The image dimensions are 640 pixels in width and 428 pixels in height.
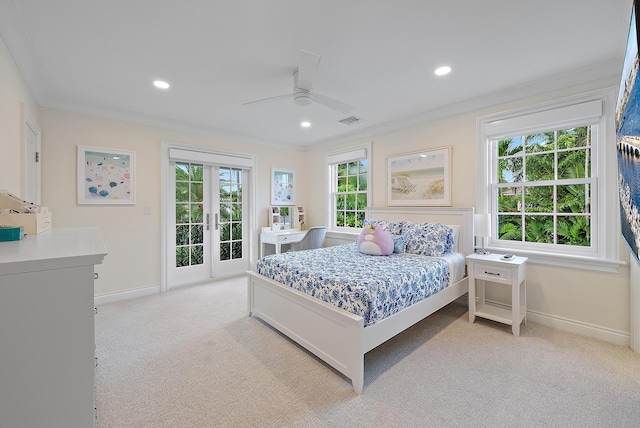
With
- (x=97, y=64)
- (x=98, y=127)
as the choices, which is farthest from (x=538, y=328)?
(x=98, y=127)

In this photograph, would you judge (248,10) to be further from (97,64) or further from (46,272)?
(46,272)

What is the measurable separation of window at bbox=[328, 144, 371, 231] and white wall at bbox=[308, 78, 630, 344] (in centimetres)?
85

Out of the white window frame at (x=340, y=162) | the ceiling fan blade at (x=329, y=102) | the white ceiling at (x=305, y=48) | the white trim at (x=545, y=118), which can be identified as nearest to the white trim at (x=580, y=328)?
the white trim at (x=545, y=118)

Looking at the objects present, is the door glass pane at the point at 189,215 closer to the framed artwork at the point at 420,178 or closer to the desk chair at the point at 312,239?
the desk chair at the point at 312,239

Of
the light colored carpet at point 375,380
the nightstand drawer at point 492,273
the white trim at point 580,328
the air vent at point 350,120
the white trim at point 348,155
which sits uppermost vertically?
the air vent at point 350,120

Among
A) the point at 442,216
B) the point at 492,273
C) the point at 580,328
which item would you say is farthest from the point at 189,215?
the point at 580,328

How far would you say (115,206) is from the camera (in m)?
3.65

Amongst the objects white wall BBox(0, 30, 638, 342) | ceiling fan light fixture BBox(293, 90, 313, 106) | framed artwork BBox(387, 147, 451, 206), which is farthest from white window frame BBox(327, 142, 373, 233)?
ceiling fan light fixture BBox(293, 90, 313, 106)

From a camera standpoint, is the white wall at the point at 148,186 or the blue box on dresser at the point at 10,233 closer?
the blue box on dresser at the point at 10,233

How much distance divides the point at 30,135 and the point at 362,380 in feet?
12.9

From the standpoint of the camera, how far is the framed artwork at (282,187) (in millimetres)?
5246

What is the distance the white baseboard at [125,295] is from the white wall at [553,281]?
13.5ft

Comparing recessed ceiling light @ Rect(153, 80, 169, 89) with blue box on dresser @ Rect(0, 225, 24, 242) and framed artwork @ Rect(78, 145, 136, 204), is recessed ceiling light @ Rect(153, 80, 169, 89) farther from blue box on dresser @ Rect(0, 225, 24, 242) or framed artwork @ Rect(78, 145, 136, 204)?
blue box on dresser @ Rect(0, 225, 24, 242)

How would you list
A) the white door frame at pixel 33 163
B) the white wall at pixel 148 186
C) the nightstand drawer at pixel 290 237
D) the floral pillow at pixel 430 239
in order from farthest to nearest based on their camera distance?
the nightstand drawer at pixel 290 237 < the floral pillow at pixel 430 239 < the white door frame at pixel 33 163 < the white wall at pixel 148 186
